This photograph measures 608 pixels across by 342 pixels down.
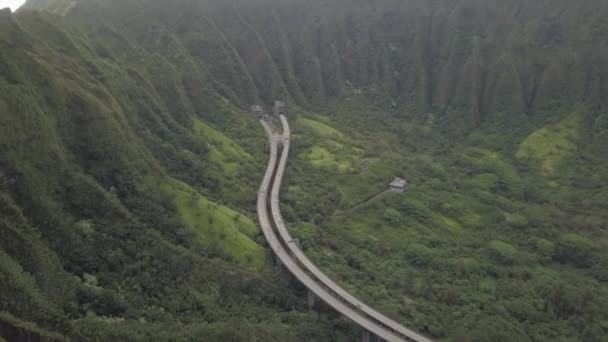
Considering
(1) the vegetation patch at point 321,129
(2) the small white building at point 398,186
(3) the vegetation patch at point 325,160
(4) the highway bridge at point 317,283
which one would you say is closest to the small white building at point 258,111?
(1) the vegetation patch at point 321,129

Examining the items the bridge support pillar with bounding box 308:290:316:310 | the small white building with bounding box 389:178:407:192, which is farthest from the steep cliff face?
the bridge support pillar with bounding box 308:290:316:310

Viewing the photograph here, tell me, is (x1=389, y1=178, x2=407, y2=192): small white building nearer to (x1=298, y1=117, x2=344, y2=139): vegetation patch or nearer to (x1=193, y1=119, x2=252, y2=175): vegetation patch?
(x1=298, y1=117, x2=344, y2=139): vegetation patch

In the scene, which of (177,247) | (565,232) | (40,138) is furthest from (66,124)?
(565,232)

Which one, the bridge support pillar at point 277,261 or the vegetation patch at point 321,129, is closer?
the bridge support pillar at point 277,261

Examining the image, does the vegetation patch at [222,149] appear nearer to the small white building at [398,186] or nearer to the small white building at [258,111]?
the small white building at [258,111]

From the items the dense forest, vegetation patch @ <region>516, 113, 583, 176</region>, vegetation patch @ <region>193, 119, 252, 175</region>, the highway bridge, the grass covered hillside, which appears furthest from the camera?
vegetation patch @ <region>516, 113, 583, 176</region>
